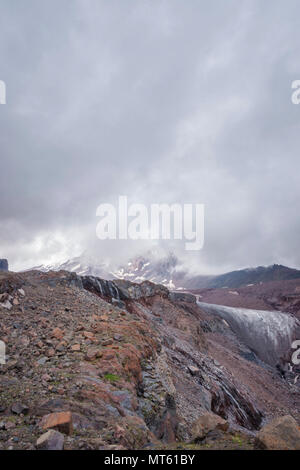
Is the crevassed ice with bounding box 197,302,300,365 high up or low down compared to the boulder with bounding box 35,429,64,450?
down

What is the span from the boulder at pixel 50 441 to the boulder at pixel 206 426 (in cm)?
370

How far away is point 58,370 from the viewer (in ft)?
26.8

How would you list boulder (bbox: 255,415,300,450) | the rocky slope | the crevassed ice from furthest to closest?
the crevassed ice → the rocky slope → boulder (bbox: 255,415,300,450)

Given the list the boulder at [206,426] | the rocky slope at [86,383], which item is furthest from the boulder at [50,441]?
the boulder at [206,426]

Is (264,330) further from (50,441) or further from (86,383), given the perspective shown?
(50,441)

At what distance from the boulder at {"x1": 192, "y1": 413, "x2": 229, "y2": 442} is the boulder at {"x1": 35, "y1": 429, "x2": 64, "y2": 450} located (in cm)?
370

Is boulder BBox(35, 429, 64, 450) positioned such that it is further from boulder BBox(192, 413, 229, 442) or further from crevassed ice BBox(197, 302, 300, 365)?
crevassed ice BBox(197, 302, 300, 365)

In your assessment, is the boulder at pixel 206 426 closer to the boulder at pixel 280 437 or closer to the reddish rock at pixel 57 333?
the boulder at pixel 280 437

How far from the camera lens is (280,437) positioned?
514 cm

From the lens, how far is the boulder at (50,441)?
4789 millimetres

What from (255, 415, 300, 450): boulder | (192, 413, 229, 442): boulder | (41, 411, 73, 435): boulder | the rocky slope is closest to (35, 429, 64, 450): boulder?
the rocky slope

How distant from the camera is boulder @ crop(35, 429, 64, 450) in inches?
189

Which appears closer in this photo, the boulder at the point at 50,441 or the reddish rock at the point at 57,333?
the boulder at the point at 50,441
